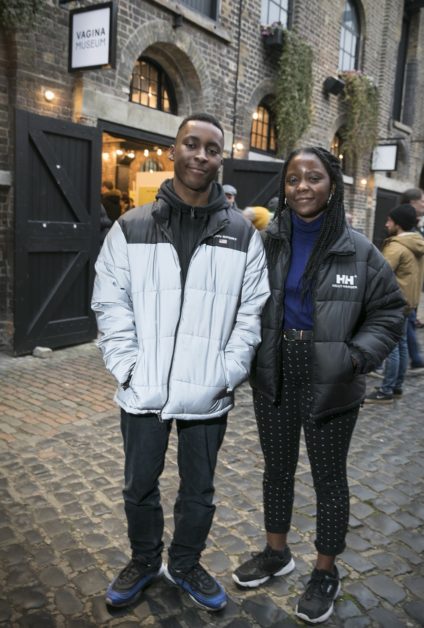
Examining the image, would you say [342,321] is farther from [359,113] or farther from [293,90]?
[359,113]

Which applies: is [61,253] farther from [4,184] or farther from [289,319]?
[289,319]

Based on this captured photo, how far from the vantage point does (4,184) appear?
20.0ft

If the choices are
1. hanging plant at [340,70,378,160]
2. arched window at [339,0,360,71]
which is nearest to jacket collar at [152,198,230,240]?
hanging plant at [340,70,378,160]

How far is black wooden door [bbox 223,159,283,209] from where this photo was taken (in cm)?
859

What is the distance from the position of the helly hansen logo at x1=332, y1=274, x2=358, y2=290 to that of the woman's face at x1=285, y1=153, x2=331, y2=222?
30 cm

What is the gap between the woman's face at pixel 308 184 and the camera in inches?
83.6

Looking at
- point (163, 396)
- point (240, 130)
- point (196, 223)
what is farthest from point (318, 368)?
point (240, 130)

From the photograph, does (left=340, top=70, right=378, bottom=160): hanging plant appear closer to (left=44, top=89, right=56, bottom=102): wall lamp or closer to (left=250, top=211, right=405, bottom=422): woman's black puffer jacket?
(left=44, top=89, right=56, bottom=102): wall lamp

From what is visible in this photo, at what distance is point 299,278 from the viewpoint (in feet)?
7.25

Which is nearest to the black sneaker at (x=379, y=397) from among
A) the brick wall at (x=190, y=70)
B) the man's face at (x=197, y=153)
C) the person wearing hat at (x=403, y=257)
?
the person wearing hat at (x=403, y=257)

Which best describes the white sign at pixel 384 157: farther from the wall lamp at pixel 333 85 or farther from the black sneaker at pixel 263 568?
the black sneaker at pixel 263 568

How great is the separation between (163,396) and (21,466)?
2008 millimetres

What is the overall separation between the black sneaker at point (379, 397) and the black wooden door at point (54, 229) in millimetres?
3692

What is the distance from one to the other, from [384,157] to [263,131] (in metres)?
4.45
